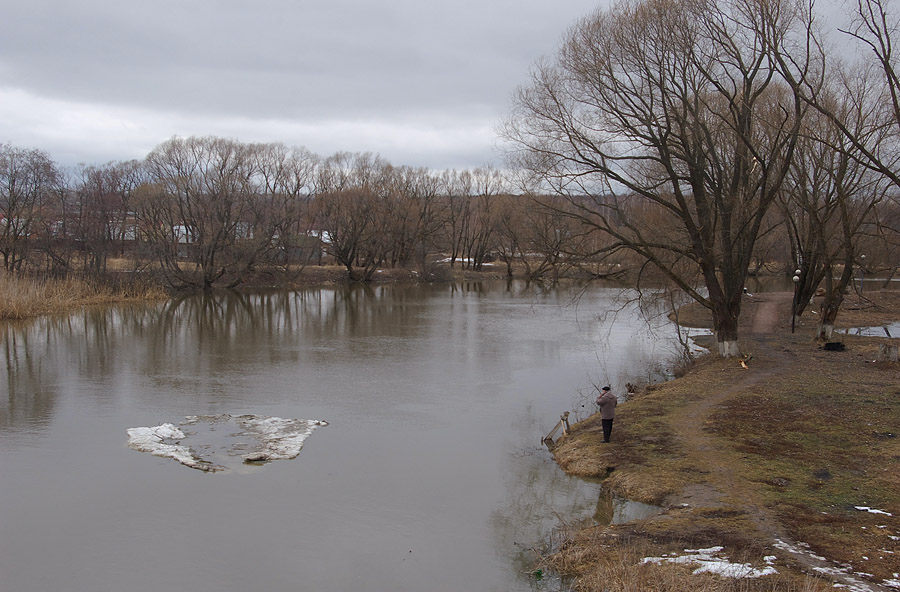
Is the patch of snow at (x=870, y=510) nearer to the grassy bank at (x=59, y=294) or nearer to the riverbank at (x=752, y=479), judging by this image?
the riverbank at (x=752, y=479)

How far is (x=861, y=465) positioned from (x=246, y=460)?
8.93 meters

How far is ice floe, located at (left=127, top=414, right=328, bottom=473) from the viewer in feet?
37.4

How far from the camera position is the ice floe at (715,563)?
607 centimetres

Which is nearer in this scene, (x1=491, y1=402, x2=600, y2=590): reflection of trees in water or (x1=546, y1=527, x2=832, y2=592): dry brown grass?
(x1=546, y1=527, x2=832, y2=592): dry brown grass

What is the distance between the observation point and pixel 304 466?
11.1 m

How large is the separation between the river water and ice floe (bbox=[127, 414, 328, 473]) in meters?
0.25

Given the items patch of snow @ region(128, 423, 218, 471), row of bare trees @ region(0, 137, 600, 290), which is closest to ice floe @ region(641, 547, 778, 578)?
patch of snow @ region(128, 423, 218, 471)

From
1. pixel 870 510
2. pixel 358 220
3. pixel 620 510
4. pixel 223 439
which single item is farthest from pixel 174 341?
pixel 358 220

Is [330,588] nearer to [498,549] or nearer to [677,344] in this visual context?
[498,549]

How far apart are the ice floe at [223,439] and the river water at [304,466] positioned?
251mm

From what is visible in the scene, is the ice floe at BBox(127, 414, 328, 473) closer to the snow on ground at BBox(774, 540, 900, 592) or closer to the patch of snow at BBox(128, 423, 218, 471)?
the patch of snow at BBox(128, 423, 218, 471)

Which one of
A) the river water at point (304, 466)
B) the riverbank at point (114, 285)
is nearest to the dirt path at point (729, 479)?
the river water at point (304, 466)

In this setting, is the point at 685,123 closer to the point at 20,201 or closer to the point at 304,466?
the point at 304,466

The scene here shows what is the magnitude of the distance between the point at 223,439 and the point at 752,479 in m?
8.56
